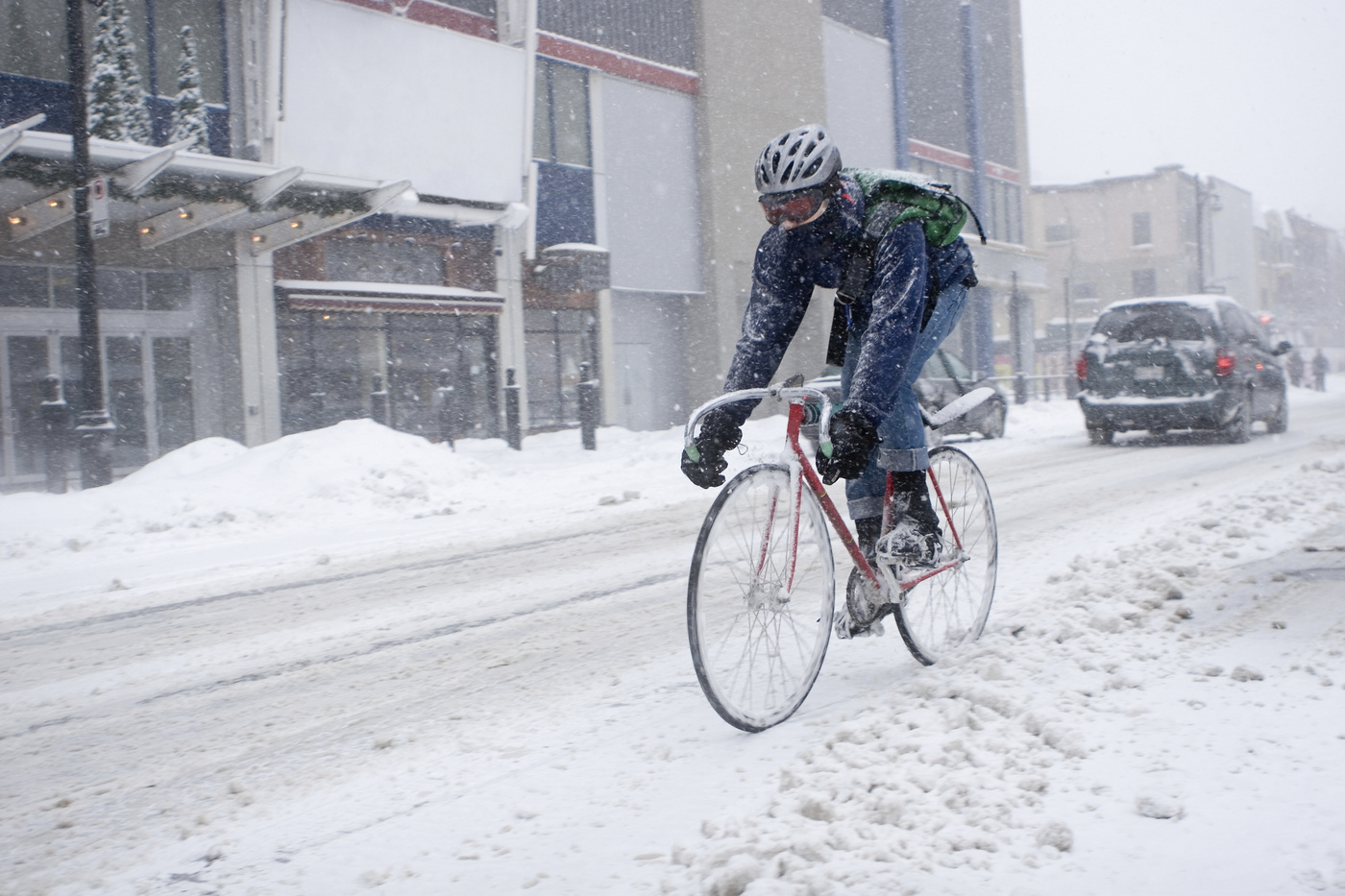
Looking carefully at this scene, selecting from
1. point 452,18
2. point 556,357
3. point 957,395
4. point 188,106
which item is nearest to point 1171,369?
point 957,395

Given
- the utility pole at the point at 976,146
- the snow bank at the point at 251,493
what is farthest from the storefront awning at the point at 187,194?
→ the utility pole at the point at 976,146

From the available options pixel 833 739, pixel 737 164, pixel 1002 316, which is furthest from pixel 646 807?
pixel 1002 316

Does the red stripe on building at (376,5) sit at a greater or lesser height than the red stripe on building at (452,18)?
lesser

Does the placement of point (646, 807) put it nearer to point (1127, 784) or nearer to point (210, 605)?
point (1127, 784)

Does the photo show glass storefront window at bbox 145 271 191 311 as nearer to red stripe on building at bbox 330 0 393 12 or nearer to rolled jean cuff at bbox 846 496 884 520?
red stripe on building at bbox 330 0 393 12

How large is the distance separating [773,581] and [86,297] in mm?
10967

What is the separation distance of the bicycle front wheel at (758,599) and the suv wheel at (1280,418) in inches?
525

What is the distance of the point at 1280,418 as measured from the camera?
1425 cm

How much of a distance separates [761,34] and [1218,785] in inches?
1033

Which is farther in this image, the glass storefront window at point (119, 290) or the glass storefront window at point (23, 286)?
the glass storefront window at point (119, 290)

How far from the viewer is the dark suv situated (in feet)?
40.5

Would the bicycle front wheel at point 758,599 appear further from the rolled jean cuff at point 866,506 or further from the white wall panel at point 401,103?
the white wall panel at point 401,103

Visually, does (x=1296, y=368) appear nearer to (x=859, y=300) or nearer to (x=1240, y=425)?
A: (x=1240, y=425)

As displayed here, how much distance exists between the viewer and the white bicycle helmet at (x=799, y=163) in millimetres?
3014
